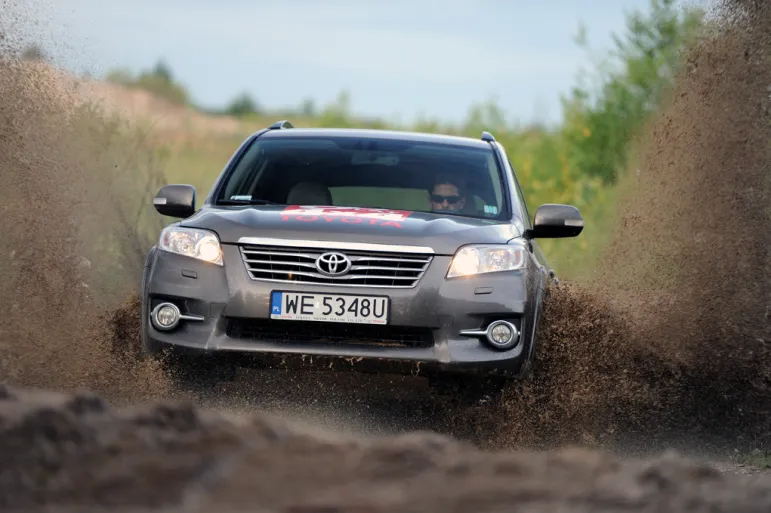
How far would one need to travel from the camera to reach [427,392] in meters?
7.46

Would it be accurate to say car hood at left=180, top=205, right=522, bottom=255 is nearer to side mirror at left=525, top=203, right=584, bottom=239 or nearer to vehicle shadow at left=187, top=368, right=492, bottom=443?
side mirror at left=525, top=203, right=584, bottom=239

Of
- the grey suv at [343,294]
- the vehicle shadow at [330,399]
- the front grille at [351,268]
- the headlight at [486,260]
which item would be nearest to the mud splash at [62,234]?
the vehicle shadow at [330,399]

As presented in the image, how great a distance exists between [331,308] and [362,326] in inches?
6.8

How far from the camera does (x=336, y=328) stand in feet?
23.4

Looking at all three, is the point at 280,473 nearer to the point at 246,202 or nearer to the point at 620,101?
the point at 246,202

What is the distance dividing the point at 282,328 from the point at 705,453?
2692mm

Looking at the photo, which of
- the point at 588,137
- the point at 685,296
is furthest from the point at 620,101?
the point at 685,296

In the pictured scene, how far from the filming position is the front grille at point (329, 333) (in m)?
7.12

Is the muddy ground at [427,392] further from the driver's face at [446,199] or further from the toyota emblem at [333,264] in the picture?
the driver's face at [446,199]

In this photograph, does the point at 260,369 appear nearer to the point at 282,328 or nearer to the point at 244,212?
the point at 282,328

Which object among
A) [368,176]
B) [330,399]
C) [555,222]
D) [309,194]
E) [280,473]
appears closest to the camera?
[280,473]

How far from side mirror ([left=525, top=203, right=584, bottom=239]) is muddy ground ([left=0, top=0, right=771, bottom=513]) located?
0.38m

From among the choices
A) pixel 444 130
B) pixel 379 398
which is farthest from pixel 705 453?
pixel 444 130

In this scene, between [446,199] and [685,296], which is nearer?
[446,199]
